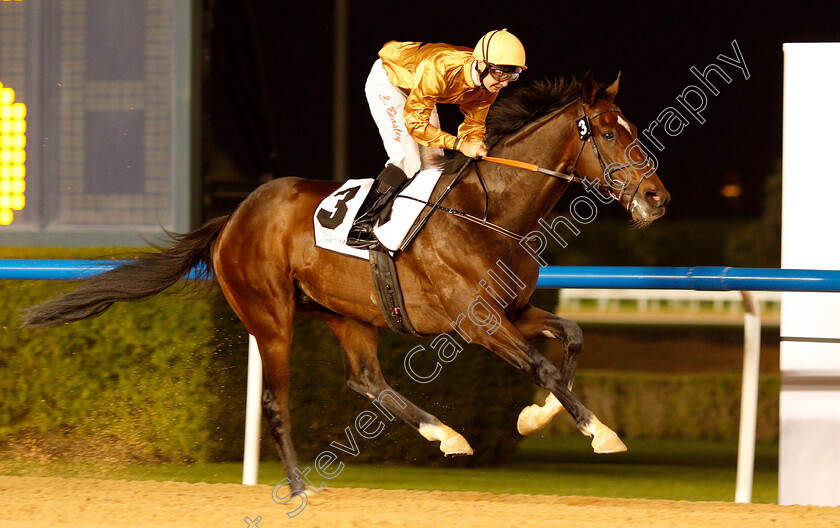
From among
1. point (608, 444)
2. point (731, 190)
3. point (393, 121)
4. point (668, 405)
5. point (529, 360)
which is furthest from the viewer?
point (731, 190)

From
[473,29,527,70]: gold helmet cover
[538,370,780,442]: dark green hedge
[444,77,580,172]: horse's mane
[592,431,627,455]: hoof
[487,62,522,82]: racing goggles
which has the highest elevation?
[473,29,527,70]: gold helmet cover

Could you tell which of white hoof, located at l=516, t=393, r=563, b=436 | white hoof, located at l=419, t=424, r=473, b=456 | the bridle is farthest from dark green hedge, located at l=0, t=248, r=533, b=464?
the bridle

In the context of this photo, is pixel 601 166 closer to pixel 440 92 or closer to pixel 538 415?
pixel 440 92

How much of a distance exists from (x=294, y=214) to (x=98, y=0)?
1.84 metres

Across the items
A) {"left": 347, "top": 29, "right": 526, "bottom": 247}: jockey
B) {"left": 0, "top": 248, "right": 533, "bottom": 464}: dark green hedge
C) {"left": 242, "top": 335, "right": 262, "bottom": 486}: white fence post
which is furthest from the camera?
{"left": 0, "top": 248, "right": 533, "bottom": 464}: dark green hedge

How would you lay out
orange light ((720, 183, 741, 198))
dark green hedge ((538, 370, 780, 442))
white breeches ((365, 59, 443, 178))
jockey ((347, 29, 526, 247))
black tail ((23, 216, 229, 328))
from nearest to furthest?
jockey ((347, 29, 526, 247)), white breeches ((365, 59, 443, 178)), black tail ((23, 216, 229, 328)), dark green hedge ((538, 370, 780, 442)), orange light ((720, 183, 741, 198))

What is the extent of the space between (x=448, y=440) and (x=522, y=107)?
1.08 meters

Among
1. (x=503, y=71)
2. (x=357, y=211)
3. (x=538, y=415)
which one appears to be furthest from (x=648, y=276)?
(x=357, y=211)

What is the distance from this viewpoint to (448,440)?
10.5 ft

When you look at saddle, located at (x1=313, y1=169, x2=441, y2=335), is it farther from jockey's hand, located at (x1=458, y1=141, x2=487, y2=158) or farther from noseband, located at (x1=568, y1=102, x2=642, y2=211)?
noseband, located at (x1=568, y1=102, x2=642, y2=211)

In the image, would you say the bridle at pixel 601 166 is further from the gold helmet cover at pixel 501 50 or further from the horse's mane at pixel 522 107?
the gold helmet cover at pixel 501 50

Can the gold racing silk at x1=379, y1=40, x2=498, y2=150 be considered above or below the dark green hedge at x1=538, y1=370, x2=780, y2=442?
above

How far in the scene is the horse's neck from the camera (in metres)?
3.19

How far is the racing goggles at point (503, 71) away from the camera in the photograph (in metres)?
3.10
